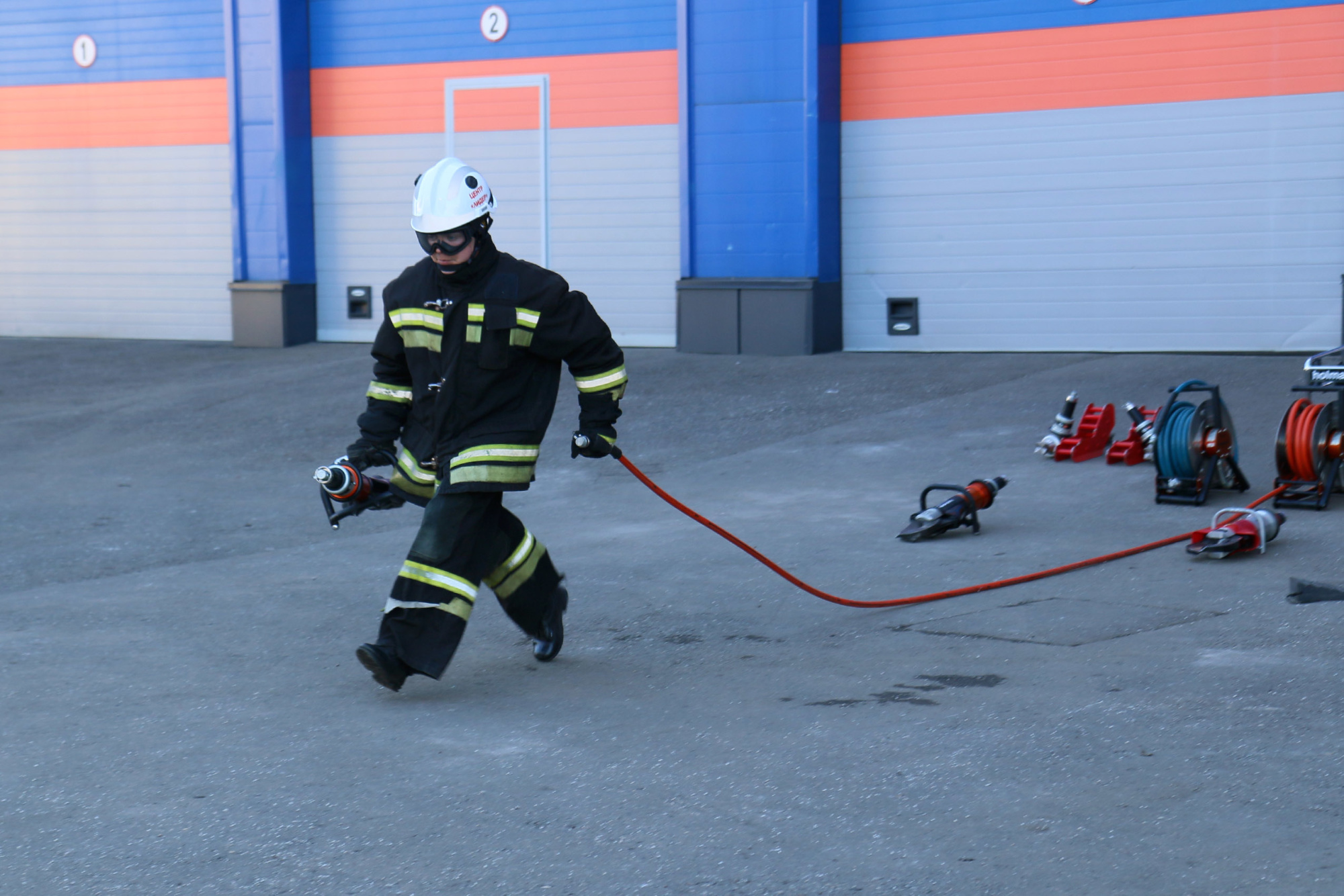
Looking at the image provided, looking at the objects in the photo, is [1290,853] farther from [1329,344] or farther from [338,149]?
[338,149]

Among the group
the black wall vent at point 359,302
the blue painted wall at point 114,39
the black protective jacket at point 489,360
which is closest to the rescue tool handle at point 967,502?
the black protective jacket at point 489,360

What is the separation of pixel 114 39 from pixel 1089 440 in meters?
13.8

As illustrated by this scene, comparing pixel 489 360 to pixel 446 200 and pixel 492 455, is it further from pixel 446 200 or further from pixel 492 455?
pixel 446 200

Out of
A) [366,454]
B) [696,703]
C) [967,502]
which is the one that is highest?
[366,454]

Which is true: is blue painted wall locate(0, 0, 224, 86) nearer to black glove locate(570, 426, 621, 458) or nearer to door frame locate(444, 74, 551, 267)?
door frame locate(444, 74, 551, 267)

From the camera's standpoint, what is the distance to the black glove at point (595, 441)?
5.16 metres

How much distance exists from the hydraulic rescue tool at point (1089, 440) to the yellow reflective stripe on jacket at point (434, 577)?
5550 millimetres

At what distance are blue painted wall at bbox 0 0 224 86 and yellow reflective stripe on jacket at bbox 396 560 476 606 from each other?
14306 mm

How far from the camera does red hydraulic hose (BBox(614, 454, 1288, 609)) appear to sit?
577cm

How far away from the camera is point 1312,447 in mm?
7832

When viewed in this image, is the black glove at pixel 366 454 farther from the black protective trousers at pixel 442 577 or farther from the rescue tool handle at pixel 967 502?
the rescue tool handle at pixel 967 502

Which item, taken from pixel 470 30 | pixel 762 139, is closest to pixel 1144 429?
pixel 762 139

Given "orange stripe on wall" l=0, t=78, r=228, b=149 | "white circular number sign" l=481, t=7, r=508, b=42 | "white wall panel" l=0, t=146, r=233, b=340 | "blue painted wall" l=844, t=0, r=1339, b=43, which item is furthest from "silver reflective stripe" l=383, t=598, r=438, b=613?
"orange stripe on wall" l=0, t=78, r=228, b=149

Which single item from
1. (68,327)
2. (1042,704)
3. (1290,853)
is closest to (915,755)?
(1042,704)
